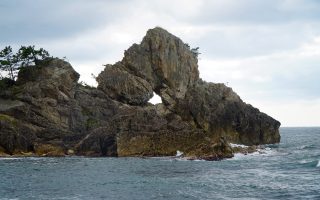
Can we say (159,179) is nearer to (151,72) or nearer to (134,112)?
(134,112)

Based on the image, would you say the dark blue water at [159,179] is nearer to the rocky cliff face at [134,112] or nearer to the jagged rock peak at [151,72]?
the rocky cliff face at [134,112]

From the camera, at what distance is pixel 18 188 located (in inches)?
2009

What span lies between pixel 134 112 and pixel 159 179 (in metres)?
42.6

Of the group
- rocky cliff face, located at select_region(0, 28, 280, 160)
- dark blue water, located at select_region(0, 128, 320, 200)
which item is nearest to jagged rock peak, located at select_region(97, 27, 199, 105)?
rocky cliff face, located at select_region(0, 28, 280, 160)

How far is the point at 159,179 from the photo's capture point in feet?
187

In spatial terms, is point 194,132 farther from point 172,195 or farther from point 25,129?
point 172,195

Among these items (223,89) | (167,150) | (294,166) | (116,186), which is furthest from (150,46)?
(116,186)

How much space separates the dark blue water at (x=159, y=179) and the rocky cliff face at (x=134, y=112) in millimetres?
10832

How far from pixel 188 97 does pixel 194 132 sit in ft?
75.5

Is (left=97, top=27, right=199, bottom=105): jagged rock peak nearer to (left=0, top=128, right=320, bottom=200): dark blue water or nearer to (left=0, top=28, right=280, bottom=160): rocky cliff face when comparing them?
(left=0, top=28, right=280, bottom=160): rocky cliff face

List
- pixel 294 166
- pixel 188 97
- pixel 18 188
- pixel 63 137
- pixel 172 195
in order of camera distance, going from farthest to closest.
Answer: pixel 188 97, pixel 63 137, pixel 294 166, pixel 18 188, pixel 172 195

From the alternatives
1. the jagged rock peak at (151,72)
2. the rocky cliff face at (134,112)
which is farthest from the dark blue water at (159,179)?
the jagged rock peak at (151,72)

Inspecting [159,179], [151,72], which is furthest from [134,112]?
[159,179]

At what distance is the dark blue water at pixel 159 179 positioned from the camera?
149 ft
